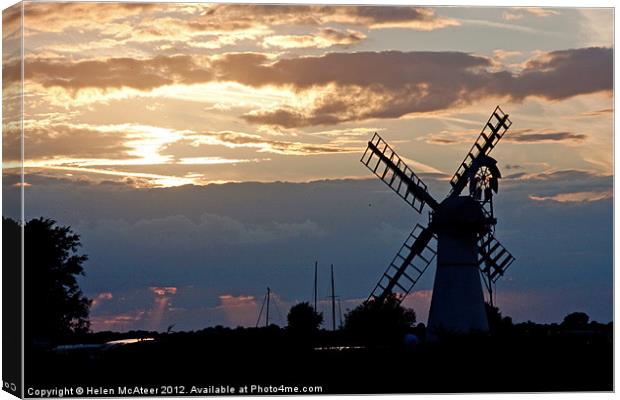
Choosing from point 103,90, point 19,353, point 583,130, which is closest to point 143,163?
point 103,90

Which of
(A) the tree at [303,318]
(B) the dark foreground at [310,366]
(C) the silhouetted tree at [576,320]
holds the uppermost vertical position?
(A) the tree at [303,318]

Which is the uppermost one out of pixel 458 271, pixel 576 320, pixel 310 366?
pixel 458 271

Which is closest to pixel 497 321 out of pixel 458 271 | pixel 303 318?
pixel 458 271

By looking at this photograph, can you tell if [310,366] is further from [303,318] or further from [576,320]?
[303,318]

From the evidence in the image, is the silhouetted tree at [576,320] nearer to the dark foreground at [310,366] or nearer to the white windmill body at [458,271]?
the dark foreground at [310,366]

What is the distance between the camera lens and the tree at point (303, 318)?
55031 mm

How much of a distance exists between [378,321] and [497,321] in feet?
21.2

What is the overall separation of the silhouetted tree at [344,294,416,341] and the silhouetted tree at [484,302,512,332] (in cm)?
371

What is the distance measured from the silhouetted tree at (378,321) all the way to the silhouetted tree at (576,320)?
792cm

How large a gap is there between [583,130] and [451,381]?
8647 millimetres

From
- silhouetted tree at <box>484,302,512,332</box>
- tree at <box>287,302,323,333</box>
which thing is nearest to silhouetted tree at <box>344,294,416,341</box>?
tree at <box>287,302,323,333</box>

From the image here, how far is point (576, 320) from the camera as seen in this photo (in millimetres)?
50250

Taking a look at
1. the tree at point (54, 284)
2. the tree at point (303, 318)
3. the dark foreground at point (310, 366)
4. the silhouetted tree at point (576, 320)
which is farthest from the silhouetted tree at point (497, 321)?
the tree at point (54, 284)

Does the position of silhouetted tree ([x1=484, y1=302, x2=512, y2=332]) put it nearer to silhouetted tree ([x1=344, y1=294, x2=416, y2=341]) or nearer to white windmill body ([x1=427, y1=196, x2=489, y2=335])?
white windmill body ([x1=427, y1=196, x2=489, y2=335])
